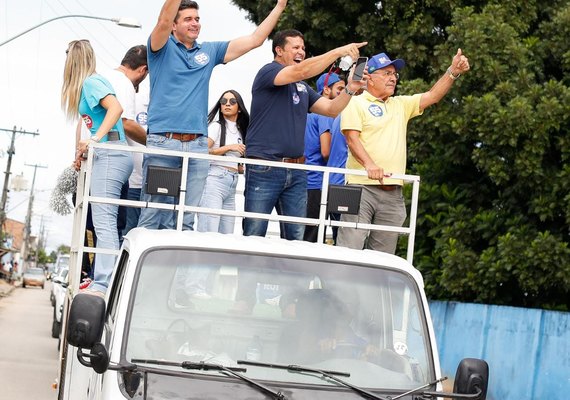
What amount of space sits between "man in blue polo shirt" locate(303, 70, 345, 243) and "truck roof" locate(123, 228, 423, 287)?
3.44 metres

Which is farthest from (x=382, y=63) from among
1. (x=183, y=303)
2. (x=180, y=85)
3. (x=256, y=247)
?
(x=183, y=303)

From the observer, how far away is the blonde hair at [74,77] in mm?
8188

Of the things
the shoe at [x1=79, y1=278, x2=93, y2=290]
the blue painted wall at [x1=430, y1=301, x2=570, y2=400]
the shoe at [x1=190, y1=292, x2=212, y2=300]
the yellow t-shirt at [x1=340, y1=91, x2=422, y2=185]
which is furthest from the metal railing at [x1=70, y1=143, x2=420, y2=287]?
the blue painted wall at [x1=430, y1=301, x2=570, y2=400]

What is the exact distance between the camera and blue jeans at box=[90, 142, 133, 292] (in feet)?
24.2

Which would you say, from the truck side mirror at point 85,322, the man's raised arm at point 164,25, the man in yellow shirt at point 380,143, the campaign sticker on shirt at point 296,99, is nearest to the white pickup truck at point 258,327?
the truck side mirror at point 85,322

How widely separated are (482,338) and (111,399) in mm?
10349

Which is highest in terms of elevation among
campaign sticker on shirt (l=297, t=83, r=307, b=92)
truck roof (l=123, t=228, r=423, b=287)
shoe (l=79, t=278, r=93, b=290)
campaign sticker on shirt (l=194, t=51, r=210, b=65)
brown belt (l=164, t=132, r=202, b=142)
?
campaign sticker on shirt (l=194, t=51, r=210, b=65)

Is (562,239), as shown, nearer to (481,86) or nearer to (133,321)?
(481,86)

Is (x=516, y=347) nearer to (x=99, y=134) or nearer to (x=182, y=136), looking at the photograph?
(x=182, y=136)

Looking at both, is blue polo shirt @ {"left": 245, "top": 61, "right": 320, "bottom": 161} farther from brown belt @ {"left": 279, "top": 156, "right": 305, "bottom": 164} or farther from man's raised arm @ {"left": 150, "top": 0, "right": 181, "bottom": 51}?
man's raised arm @ {"left": 150, "top": 0, "right": 181, "bottom": 51}

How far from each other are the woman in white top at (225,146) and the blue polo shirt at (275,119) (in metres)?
0.57

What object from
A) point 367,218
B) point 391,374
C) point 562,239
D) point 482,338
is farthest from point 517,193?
point 391,374

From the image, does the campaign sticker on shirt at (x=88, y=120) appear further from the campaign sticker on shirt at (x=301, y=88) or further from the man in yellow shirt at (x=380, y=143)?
the man in yellow shirt at (x=380, y=143)

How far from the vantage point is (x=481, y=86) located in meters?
15.7
